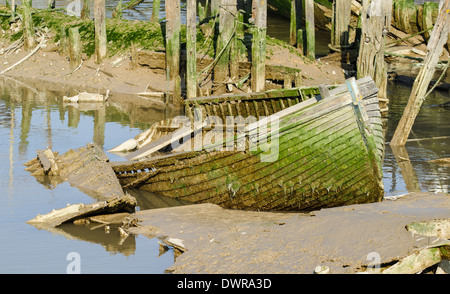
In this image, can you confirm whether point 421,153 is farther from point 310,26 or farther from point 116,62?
point 116,62

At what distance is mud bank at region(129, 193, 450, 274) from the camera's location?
655 cm

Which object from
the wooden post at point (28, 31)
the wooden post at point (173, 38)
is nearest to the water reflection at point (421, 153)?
the wooden post at point (173, 38)

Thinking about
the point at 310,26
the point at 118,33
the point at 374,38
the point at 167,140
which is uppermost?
the point at 374,38

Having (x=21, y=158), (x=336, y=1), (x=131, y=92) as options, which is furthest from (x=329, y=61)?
(x=21, y=158)

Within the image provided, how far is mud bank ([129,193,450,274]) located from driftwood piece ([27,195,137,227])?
0.32m

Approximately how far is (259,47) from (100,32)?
527 cm

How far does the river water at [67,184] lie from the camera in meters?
7.58

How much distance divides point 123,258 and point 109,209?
3.80ft

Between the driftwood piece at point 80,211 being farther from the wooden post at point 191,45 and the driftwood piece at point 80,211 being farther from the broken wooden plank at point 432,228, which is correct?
the wooden post at point 191,45

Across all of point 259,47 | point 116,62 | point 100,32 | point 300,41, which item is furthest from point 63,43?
point 259,47

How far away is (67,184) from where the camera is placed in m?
10.4

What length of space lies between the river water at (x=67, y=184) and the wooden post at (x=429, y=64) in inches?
28.5

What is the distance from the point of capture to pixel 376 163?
907 cm

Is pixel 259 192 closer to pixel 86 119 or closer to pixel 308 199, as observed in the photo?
pixel 308 199
